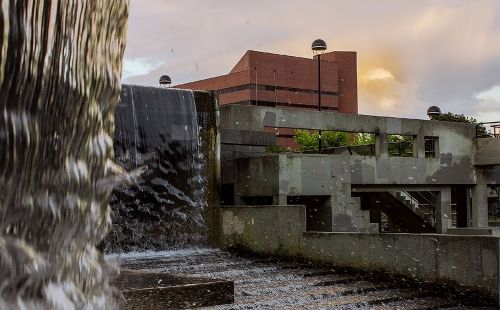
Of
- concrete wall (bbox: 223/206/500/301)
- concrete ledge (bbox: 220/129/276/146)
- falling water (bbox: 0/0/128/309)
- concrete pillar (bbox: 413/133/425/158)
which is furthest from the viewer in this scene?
concrete pillar (bbox: 413/133/425/158)

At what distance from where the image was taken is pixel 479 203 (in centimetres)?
2439

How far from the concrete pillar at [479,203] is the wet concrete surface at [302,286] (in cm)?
1340

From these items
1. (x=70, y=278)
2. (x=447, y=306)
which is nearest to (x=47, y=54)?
(x=70, y=278)

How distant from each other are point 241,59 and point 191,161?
7254 centimetres

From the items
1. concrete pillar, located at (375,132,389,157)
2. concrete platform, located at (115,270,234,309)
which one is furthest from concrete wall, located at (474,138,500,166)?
concrete platform, located at (115,270,234,309)

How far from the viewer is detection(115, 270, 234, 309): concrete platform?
463cm

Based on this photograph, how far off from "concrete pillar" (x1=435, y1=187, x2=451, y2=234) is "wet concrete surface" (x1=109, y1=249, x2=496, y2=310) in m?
11.3

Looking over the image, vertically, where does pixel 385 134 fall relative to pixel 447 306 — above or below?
above

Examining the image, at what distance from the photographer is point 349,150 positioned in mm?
26406

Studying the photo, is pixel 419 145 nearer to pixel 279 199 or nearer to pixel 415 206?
pixel 415 206

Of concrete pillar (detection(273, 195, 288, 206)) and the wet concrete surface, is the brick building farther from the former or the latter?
the wet concrete surface

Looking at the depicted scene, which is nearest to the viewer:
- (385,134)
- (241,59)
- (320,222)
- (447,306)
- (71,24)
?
(71,24)

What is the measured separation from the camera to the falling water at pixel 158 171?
1414cm

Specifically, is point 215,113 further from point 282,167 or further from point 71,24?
point 71,24
